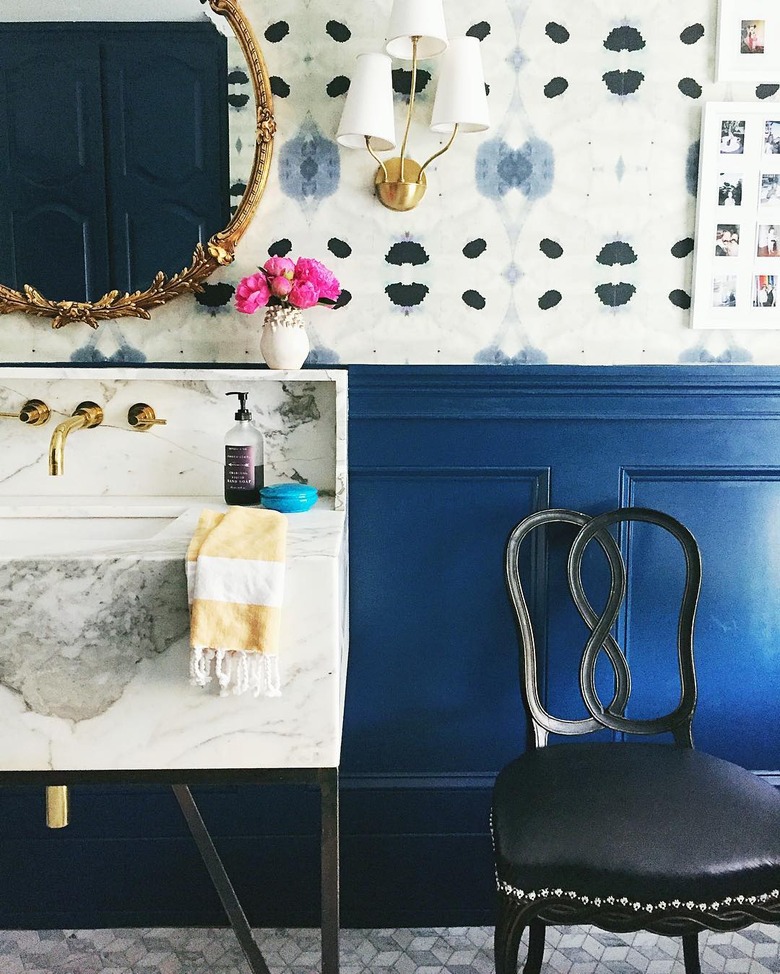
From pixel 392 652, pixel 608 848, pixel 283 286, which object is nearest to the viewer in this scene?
pixel 608 848

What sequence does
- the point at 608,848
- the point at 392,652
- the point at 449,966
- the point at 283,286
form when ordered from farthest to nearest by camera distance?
the point at 392,652 → the point at 449,966 → the point at 283,286 → the point at 608,848

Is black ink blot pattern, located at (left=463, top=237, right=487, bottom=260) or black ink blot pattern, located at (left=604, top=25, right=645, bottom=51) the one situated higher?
black ink blot pattern, located at (left=604, top=25, right=645, bottom=51)

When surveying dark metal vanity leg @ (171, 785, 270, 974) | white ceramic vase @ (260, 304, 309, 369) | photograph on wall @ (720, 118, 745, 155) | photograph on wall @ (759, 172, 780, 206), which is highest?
photograph on wall @ (720, 118, 745, 155)

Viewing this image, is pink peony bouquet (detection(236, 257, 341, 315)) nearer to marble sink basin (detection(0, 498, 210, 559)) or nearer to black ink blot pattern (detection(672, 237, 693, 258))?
marble sink basin (detection(0, 498, 210, 559))

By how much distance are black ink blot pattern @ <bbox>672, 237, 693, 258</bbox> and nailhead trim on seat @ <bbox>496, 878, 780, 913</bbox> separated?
50.2 inches

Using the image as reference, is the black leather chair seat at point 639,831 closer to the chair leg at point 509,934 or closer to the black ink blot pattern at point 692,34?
the chair leg at point 509,934

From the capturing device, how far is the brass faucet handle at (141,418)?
179 centimetres

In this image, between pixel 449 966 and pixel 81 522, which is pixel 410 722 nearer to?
pixel 449 966

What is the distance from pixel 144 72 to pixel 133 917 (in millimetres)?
1864

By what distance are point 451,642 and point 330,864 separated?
66 centimetres

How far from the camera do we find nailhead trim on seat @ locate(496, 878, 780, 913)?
1282mm

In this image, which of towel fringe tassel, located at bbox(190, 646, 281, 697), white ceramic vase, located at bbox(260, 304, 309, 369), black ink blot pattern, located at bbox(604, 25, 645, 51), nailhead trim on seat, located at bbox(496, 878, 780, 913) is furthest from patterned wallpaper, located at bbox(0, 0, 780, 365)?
nailhead trim on seat, located at bbox(496, 878, 780, 913)

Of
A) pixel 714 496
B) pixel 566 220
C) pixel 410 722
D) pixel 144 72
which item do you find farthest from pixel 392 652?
pixel 144 72

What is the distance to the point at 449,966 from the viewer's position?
180 cm
